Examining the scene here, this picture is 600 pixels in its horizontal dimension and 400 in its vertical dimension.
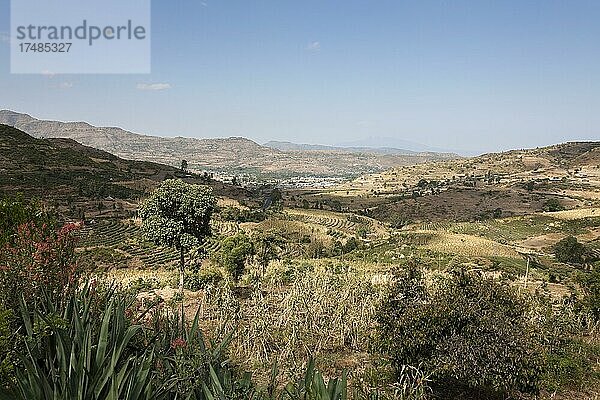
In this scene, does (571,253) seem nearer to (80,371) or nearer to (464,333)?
(464,333)

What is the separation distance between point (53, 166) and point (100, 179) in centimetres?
784

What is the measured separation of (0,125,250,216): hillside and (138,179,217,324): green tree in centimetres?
3098

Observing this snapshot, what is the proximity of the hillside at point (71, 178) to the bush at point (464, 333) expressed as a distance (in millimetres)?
38617

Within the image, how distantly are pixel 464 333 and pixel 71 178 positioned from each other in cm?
6520

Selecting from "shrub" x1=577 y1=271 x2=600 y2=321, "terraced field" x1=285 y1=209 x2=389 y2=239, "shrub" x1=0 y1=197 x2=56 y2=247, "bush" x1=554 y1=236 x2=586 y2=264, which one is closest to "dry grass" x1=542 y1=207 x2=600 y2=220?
"terraced field" x1=285 y1=209 x2=389 y2=239

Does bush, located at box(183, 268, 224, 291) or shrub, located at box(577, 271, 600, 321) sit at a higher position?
shrub, located at box(577, 271, 600, 321)

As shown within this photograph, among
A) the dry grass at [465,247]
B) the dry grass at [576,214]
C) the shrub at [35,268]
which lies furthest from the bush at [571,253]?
the shrub at [35,268]

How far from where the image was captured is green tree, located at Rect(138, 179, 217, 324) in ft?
39.6

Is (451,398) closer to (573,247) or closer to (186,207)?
(186,207)

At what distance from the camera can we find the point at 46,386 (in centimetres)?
271

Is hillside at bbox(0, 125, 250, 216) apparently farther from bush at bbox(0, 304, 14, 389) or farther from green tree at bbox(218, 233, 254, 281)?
bush at bbox(0, 304, 14, 389)

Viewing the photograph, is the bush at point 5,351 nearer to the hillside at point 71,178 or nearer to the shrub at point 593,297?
the shrub at point 593,297

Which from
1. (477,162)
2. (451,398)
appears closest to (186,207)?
(451,398)

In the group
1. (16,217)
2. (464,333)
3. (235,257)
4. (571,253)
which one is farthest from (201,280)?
(571,253)
